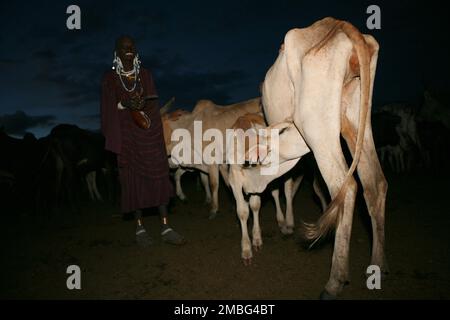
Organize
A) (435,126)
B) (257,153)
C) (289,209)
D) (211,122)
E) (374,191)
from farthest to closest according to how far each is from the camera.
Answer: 1. (435,126)
2. (211,122)
3. (289,209)
4. (257,153)
5. (374,191)

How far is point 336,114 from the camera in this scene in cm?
297

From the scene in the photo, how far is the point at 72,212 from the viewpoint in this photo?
841cm

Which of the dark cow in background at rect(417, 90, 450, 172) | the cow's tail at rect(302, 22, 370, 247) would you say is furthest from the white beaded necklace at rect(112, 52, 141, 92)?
the dark cow in background at rect(417, 90, 450, 172)

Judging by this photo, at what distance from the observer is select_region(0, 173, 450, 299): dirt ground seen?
132 inches

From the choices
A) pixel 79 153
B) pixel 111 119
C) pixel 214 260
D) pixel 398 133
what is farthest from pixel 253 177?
pixel 398 133

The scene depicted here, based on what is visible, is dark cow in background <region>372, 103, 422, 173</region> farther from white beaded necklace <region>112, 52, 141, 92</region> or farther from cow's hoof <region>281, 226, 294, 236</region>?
white beaded necklace <region>112, 52, 141, 92</region>

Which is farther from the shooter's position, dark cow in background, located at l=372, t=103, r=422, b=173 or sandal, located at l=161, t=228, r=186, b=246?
dark cow in background, located at l=372, t=103, r=422, b=173

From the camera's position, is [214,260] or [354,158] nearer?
[354,158]

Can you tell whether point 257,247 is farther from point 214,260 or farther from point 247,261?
point 214,260

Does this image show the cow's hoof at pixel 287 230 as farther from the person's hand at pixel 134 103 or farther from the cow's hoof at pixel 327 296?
the person's hand at pixel 134 103

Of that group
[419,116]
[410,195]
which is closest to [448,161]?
[419,116]

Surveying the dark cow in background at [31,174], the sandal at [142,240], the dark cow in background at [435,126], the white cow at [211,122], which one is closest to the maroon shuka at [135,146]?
the sandal at [142,240]

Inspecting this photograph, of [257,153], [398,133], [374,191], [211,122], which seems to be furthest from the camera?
[398,133]

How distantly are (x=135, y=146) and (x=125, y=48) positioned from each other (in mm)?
1390
